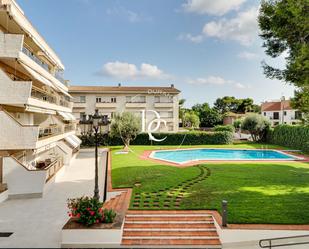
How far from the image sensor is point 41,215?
1229 centimetres

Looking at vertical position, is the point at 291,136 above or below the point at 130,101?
below

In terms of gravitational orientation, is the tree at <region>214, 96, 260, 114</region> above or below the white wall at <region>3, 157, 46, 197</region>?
above

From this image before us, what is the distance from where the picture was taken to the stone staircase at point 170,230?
10.1 meters

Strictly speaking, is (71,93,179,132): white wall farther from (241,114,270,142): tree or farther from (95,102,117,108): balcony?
(241,114,270,142): tree

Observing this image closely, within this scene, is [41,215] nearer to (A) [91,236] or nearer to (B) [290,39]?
(A) [91,236]

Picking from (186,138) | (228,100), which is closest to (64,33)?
(186,138)

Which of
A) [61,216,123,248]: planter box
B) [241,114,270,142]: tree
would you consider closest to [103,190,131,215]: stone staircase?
[61,216,123,248]: planter box

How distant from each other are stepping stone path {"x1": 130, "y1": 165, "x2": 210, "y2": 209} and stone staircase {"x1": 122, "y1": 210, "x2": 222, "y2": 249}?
0.81m

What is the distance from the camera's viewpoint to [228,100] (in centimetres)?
11475

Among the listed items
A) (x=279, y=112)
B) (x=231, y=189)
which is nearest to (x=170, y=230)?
(x=231, y=189)

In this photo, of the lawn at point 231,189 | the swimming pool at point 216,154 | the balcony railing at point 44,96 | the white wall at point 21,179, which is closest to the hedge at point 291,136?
the swimming pool at point 216,154

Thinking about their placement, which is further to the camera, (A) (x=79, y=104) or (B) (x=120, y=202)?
(A) (x=79, y=104)

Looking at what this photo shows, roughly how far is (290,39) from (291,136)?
28273 mm

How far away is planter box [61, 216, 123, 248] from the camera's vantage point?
936cm
